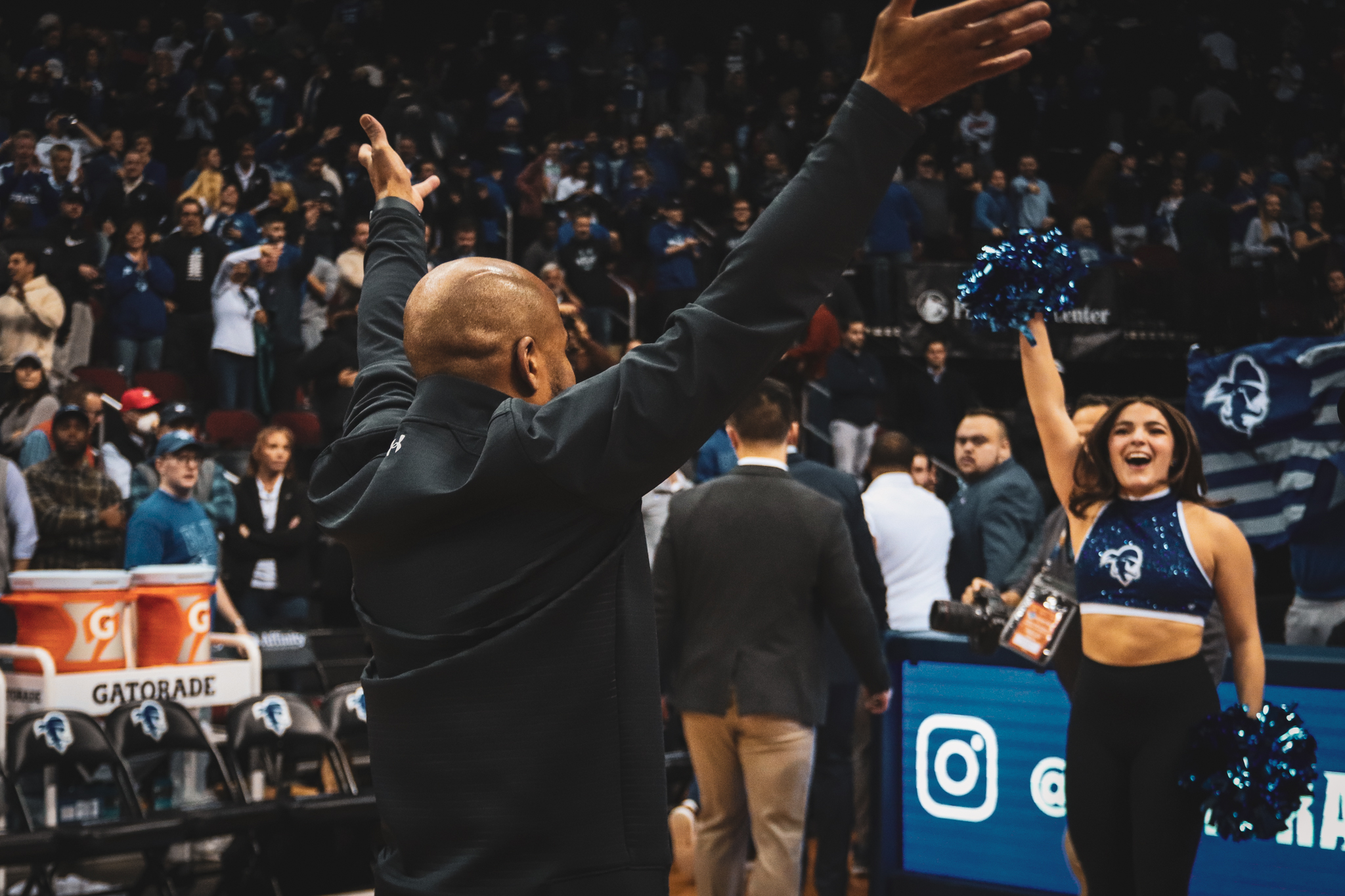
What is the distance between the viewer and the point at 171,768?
19.9ft

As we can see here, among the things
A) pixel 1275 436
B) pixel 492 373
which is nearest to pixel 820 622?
pixel 492 373

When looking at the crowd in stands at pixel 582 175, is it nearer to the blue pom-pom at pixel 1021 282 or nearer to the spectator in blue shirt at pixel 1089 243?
the spectator in blue shirt at pixel 1089 243

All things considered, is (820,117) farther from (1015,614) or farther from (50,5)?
(1015,614)

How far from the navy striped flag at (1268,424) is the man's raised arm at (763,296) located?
581 cm

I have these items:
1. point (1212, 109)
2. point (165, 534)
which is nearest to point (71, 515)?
point (165, 534)

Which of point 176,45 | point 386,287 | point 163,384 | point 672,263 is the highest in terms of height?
point 176,45

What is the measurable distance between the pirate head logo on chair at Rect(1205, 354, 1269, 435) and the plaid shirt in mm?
5753

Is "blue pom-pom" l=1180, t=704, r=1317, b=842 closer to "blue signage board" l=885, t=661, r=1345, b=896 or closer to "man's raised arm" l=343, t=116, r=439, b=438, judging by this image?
"blue signage board" l=885, t=661, r=1345, b=896

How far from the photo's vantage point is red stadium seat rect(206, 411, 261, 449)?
33.3 feet

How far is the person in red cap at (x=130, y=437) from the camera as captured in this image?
9055 mm

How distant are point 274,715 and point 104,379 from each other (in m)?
5.18

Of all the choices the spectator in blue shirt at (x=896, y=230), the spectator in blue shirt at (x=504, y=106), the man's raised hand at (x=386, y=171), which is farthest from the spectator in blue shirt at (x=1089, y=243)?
the man's raised hand at (x=386, y=171)

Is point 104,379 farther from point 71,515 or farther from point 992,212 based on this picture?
point 992,212

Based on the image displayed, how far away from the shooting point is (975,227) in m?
14.3
